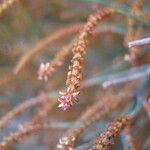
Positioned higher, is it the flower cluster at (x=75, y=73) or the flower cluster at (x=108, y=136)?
the flower cluster at (x=75, y=73)

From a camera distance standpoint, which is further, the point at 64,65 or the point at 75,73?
the point at 64,65

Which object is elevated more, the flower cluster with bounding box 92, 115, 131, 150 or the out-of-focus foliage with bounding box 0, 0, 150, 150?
the out-of-focus foliage with bounding box 0, 0, 150, 150

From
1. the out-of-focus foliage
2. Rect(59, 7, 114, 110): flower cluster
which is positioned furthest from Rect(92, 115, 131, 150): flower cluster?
the out-of-focus foliage

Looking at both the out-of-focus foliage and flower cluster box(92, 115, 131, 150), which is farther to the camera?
the out-of-focus foliage

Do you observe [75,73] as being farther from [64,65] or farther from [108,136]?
[64,65]

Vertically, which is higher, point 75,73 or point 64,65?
point 64,65

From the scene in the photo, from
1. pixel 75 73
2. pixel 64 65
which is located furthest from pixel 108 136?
pixel 64 65

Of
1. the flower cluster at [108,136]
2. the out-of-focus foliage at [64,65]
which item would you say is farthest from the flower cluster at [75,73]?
the out-of-focus foliage at [64,65]

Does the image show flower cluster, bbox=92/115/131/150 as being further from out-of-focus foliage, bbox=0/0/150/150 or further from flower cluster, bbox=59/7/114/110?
out-of-focus foliage, bbox=0/0/150/150

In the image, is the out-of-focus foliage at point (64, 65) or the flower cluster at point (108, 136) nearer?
the flower cluster at point (108, 136)

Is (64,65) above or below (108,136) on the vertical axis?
above

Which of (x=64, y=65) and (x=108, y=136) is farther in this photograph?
(x=64, y=65)

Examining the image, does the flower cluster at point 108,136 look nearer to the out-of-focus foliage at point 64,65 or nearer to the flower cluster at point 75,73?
the flower cluster at point 75,73

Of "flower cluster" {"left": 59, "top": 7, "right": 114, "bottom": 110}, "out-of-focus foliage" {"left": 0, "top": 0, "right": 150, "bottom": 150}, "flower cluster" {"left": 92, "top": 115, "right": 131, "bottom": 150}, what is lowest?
"flower cluster" {"left": 92, "top": 115, "right": 131, "bottom": 150}
